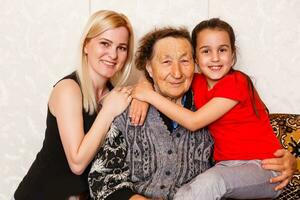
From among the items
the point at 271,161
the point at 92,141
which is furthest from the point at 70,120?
the point at 271,161

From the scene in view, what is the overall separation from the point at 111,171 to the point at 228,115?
646mm

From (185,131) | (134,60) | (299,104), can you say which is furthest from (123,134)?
(299,104)

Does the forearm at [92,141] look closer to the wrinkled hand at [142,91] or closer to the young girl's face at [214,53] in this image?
the wrinkled hand at [142,91]

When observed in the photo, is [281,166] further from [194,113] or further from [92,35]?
[92,35]

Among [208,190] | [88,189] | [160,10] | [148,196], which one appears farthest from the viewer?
[160,10]

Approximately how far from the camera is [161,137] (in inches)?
76.6

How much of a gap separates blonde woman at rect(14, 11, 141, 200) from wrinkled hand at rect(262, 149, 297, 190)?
2.52 ft

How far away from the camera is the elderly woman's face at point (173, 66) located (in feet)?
6.45

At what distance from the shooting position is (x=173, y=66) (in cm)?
196

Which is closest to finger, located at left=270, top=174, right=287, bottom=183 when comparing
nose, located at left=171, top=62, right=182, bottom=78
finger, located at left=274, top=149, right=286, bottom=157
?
finger, located at left=274, top=149, right=286, bottom=157

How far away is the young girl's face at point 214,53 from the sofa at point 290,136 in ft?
1.63

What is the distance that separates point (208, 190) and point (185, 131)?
16.1 inches

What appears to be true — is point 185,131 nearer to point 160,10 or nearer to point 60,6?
point 160,10

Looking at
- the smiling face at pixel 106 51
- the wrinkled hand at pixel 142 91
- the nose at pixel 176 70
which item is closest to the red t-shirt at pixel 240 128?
the nose at pixel 176 70
